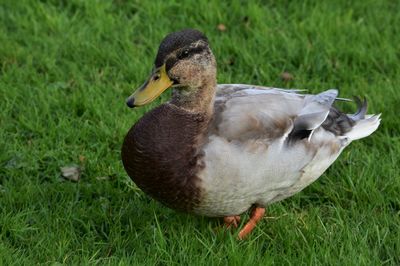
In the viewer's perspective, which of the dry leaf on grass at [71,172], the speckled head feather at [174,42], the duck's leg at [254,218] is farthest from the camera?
the dry leaf on grass at [71,172]

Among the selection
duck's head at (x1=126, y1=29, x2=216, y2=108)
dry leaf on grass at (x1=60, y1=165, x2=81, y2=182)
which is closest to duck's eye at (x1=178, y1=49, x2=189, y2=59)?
duck's head at (x1=126, y1=29, x2=216, y2=108)

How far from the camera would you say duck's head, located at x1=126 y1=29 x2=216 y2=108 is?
3590 mm

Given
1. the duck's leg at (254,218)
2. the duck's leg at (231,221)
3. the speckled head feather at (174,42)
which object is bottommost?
the duck's leg at (231,221)

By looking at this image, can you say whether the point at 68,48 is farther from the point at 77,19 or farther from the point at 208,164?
the point at 208,164

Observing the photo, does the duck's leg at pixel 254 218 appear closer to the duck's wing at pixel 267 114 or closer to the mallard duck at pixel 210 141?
the mallard duck at pixel 210 141

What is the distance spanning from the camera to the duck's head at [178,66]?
11.8 feet

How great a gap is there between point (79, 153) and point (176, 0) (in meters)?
1.95

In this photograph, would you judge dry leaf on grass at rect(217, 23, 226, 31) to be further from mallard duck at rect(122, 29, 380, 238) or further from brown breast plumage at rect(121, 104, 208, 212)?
brown breast plumage at rect(121, 104, 208, 212)

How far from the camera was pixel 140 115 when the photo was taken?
492 centimetres

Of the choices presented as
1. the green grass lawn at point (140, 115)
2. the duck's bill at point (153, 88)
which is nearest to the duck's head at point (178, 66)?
the duck's bill at point (153, 88)

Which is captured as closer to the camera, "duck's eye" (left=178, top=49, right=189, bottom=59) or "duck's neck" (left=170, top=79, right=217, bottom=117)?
"duck's eye" (left=178, top=49, right=189, bottom=59)

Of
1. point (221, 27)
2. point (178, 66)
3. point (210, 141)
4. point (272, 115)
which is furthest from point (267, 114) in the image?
point (221, 27)

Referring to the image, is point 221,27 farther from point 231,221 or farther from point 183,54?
point 183,54

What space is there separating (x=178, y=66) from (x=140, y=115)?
1.35 metres
